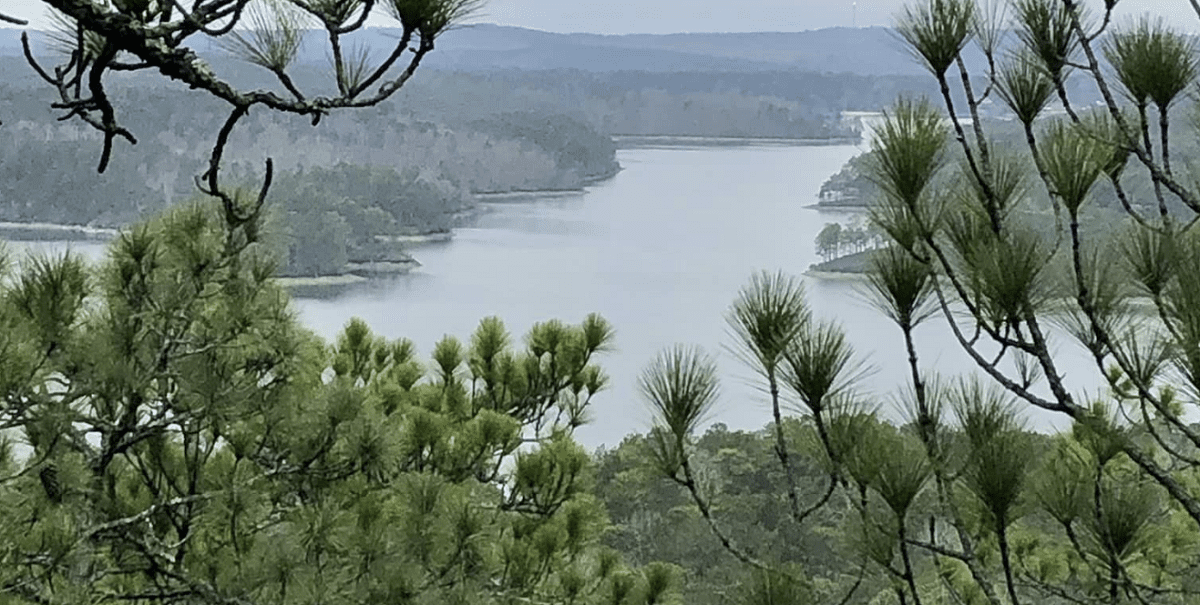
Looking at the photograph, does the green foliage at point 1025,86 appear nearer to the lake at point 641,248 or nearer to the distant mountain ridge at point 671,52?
the lake at point 641,248

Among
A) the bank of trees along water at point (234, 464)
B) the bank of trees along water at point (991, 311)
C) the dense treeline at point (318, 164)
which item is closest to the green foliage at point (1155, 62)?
the bank of trees along water at point (991, 311)

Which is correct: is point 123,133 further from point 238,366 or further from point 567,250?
point 567,250

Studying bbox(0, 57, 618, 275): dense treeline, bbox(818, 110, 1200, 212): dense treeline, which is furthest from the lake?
bbox(818, 110, 1200, 212): dense treeline

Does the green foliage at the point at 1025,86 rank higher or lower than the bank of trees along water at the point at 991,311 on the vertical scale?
higher

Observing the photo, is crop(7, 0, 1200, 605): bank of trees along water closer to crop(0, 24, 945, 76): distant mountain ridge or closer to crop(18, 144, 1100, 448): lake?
crop(18, 144, 1100, 448): lake

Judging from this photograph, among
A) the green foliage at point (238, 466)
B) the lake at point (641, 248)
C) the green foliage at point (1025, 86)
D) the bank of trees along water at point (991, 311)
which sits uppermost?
the green foliage at point (1025, 86)

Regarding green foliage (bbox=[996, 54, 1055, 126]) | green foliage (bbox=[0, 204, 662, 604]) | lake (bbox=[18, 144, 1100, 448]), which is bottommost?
lake (bbox=[18, 144, 1100, 448])

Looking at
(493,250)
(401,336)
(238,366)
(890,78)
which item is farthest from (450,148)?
(238,366)
